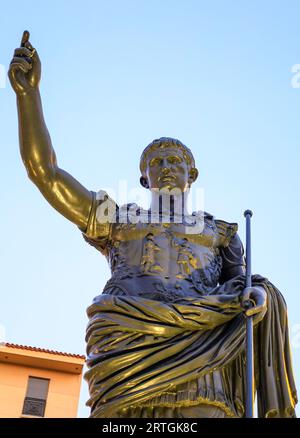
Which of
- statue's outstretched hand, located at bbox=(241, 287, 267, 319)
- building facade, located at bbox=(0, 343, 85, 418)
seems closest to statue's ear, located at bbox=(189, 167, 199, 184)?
statue's outstretched hand, located at bbox=(241, 287, 267, 319)

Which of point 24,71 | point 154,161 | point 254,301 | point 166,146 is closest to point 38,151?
point 24,71

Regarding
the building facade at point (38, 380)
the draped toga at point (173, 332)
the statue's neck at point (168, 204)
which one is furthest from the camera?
the building facade at point (38, 380)

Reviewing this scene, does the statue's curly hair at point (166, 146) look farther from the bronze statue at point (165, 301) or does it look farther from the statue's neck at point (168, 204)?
the statue's neck at point (168, 204)

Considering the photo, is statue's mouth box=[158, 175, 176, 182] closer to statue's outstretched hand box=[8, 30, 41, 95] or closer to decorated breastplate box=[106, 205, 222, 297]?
decorated breastplate box=[106, 205, 222, 297]

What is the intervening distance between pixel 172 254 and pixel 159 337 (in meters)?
0.98

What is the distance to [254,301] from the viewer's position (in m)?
6.65

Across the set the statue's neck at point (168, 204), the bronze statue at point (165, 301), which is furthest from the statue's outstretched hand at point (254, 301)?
the statue's neck at point (168, 204)

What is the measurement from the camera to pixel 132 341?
21.2ft

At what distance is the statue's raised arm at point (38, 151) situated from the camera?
729 centimetres

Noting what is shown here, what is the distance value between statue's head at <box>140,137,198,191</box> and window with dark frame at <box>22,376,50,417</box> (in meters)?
9.44

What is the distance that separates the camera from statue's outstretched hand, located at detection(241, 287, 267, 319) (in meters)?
6.57
